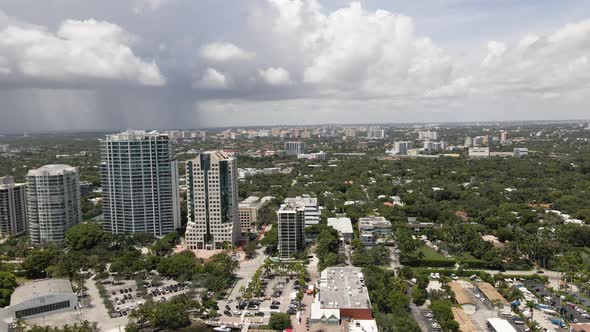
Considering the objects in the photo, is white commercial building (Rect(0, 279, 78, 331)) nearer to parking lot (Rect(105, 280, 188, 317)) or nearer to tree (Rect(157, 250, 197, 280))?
parking lot (Rect(105, 280, 188, 317))

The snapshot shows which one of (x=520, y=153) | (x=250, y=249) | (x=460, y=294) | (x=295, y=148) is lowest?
(x=460, y=294)

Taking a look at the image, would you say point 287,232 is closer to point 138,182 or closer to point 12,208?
point 138,182

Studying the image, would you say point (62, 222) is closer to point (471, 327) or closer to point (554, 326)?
point (471, 327)

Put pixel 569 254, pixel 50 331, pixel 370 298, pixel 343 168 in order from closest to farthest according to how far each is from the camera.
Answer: pixel 50 331 → pixel 370 298 → pixel 569 254 → pixel 343 168

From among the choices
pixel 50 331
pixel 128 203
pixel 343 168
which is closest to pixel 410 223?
pixel 128 203

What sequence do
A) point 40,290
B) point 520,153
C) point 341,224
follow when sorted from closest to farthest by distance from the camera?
point 40,290 → point 341,224 → point 520,153

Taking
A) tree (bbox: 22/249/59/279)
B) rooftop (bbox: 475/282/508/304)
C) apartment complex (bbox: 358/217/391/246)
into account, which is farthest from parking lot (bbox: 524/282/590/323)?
tree (bbox: 22/249/59/279)

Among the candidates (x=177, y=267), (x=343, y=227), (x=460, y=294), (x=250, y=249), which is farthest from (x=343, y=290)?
(x=343, y=227)
